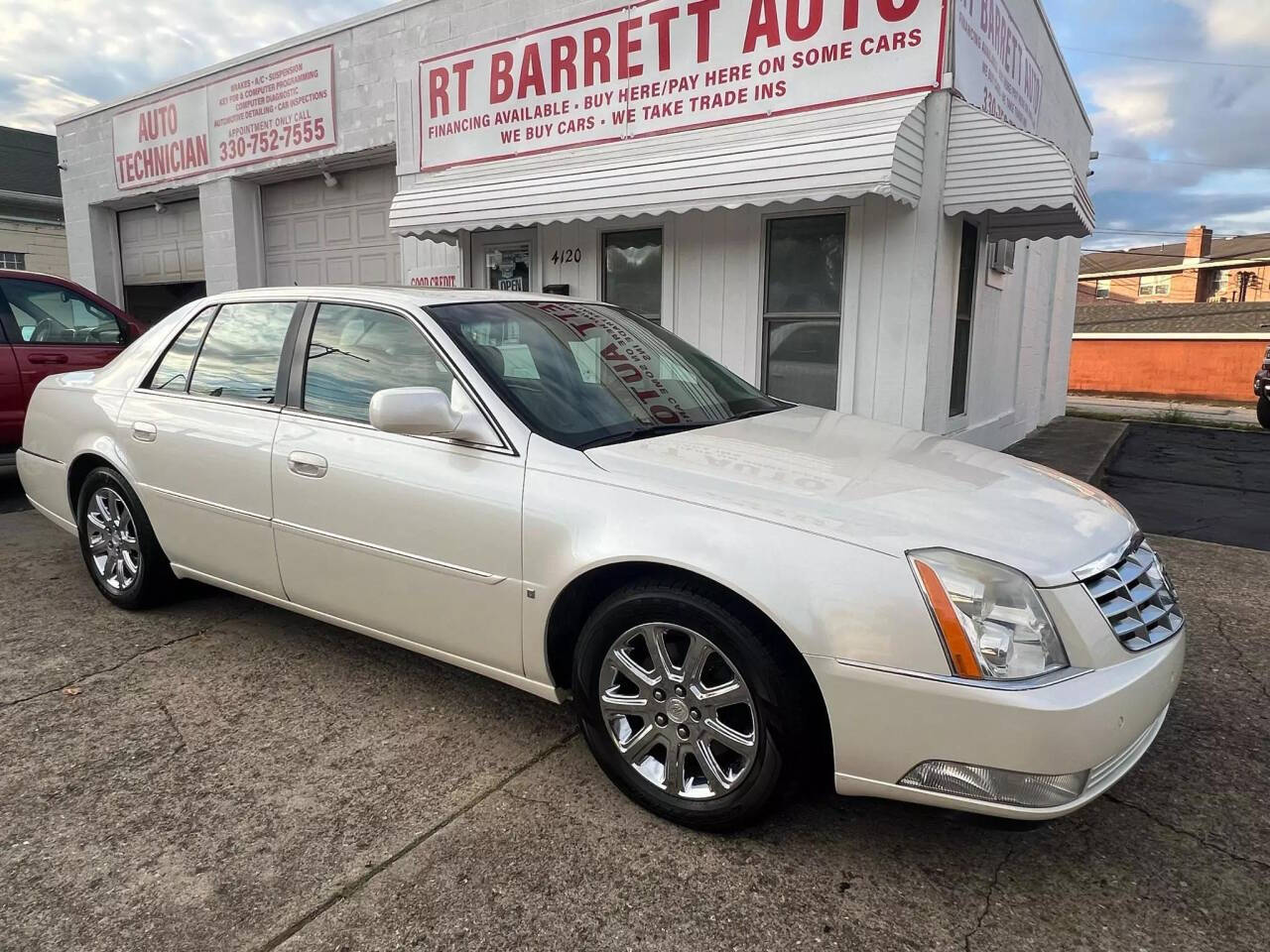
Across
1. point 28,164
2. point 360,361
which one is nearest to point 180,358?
point 360,361

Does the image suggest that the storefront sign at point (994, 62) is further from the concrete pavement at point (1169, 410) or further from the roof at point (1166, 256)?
the roof at point (1166, 256)

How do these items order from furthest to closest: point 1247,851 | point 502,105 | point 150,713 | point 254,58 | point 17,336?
1. point 254,58
2. point 502,105
3. point 17,336
4. point 150,713
5. point 1247,851

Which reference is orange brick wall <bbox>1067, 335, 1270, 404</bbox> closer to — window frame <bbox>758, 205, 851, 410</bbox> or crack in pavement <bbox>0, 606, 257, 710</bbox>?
window frame <bbox>758, 205, 851, 410</bbox>

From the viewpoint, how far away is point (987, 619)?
2.05m

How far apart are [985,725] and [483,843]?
140 centimetres

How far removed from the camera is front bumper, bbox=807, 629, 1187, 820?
1.97 meters

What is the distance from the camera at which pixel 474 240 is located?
9125mm

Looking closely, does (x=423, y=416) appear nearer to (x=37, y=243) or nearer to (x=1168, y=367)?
(x=37, y=243)

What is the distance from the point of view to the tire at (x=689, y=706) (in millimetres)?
2233

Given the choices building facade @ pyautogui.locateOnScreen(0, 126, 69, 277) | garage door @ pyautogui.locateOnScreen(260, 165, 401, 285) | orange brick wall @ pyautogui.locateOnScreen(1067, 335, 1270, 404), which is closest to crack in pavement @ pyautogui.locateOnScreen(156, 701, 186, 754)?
garage door @ pyautogui.locateOnScreen(260, 165, 401, 285)

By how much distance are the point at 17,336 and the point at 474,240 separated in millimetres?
4248

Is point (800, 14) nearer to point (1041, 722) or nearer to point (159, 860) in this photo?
point (1041, 722)

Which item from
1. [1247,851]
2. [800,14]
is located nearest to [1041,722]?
[1247,851]

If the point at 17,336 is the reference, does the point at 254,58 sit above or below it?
above
